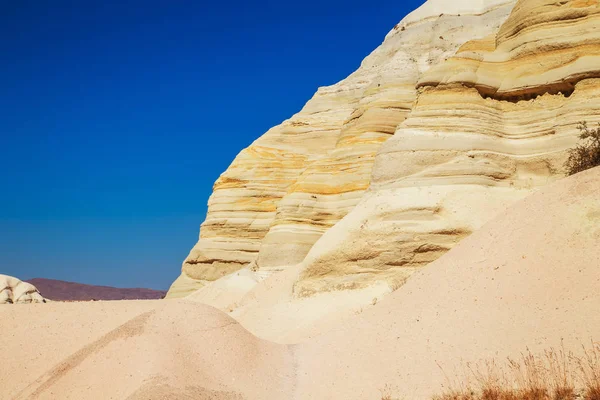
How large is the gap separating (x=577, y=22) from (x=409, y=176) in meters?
6.67

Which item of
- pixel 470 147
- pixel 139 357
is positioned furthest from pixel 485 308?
pixel 470 147

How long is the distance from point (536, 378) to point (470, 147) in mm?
9935

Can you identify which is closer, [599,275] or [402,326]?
[599,275]

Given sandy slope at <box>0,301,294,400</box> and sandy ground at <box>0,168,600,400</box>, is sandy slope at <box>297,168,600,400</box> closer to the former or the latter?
sandy ground at <box>0,168,600,400</box>

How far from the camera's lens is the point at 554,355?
7250 millimetres

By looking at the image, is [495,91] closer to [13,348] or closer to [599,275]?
[599,275]

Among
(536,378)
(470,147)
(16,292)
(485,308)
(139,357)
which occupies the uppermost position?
(470,147)

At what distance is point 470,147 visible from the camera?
15805 millimetres

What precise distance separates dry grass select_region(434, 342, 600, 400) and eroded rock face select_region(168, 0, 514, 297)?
1448 centimetres

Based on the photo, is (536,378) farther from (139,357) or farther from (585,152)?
(585,152)

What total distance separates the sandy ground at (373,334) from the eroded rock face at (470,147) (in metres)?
3.37

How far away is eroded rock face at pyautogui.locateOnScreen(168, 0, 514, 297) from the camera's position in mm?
22984

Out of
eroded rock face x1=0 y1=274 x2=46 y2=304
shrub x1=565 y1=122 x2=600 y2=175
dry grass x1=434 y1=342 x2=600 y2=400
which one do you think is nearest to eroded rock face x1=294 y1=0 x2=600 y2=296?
shrub x1=565 y1=122 x2=600 y2=175

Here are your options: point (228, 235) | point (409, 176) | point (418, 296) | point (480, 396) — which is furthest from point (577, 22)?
point (228, 235)
